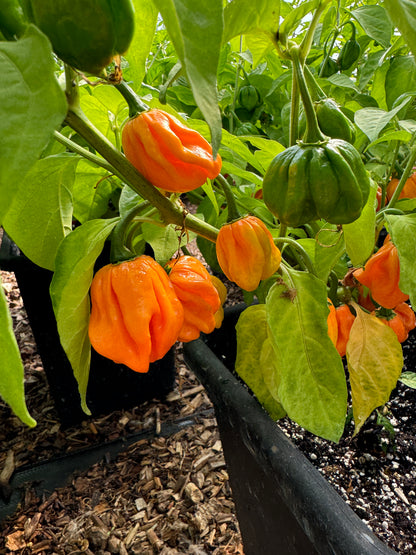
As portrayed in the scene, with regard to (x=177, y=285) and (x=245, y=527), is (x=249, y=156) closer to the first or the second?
(x=177, y=285)

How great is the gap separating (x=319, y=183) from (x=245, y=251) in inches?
3.9

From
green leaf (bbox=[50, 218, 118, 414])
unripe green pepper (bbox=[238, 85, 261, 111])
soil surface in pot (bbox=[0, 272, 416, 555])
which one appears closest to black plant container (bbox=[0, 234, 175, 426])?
soil surface in pot (bbox=[0, 272, 416, 555])

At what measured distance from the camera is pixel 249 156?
614 mm

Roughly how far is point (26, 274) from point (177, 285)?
530 mm

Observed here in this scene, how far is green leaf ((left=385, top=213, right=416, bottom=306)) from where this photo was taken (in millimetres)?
508

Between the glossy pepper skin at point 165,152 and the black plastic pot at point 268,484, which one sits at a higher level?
the glossy pepper skin at point 165,152

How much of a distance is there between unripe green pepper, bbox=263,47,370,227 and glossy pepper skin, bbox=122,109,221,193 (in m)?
0.07

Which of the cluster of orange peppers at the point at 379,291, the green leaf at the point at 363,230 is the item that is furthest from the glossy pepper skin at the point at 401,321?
the green leaf at the point at 363,230

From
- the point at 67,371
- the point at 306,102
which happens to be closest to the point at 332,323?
the point at 306,102

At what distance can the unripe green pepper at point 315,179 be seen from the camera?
16.9 inches

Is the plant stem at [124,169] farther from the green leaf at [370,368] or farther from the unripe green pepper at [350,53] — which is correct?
the unripe green pepper at [350,53]

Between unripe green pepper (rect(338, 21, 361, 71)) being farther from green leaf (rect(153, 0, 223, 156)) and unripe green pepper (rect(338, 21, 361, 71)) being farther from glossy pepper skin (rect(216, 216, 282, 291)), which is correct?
green leaf (rect(153, 0, 223, 156))

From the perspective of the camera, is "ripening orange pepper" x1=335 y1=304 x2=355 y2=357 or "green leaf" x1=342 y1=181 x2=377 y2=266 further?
"ripening orange pepper" x1=335 y1=304 x2=355 y2=357

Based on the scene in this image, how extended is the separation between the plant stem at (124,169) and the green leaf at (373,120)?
7.6 inches
